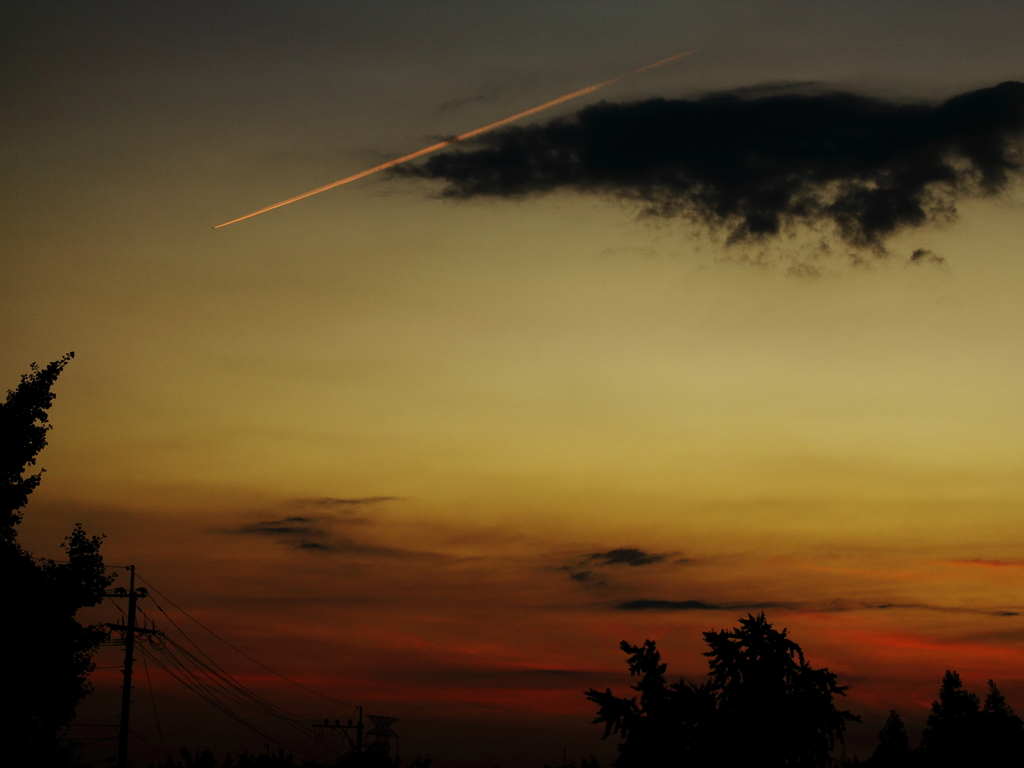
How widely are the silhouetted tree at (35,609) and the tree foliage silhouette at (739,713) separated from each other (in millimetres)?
24572

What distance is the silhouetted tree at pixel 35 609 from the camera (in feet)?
116

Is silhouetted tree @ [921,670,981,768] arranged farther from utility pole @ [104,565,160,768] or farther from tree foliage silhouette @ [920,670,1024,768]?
utility pole @ [104,565,160,768]

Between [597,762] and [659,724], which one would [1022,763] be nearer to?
[659,724]

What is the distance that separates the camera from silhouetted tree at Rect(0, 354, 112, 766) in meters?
35.3

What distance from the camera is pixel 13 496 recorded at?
123 ft

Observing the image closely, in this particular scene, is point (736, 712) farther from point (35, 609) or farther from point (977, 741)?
point (35, 609)

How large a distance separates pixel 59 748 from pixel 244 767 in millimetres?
8902

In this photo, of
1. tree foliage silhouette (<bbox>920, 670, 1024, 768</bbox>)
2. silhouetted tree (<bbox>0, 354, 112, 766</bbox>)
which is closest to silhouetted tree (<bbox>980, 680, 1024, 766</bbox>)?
tree foliage silhouette (<bbox>920, 670, 1024, 768</bbox>)

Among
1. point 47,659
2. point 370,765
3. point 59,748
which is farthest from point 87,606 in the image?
point 370,765

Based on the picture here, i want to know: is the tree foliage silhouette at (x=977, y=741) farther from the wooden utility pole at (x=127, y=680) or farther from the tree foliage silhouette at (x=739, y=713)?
the wooden utility pole at (x=127, y=680)

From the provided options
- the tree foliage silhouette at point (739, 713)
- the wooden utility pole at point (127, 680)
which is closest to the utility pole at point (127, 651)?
the wooden utility pole at point (127, 680)

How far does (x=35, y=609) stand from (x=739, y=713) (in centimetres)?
2705

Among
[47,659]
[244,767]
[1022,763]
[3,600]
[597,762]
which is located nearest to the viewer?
[1022,763]

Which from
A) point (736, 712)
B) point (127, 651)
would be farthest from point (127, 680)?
point (736, 712)
